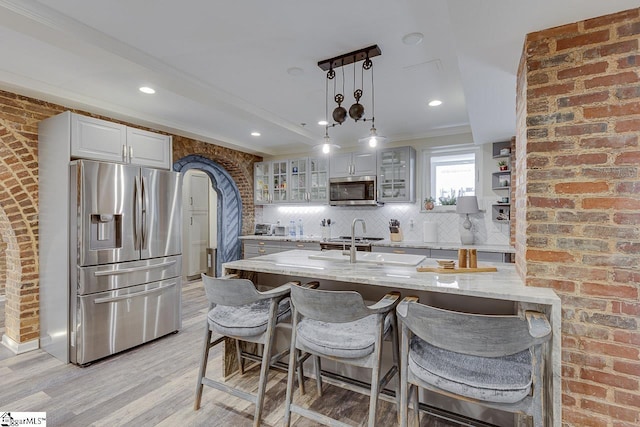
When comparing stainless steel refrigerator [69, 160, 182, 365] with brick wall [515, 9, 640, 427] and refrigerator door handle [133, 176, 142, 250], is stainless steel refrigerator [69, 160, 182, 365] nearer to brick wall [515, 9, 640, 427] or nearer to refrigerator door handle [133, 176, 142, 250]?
refrigerator door handle [133, 176, 142, 250]

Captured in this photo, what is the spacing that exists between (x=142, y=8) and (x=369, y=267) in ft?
7.15

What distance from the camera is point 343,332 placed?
183 cm

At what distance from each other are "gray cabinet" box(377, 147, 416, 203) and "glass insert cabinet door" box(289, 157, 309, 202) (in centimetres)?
140

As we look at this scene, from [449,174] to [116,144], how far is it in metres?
4.34

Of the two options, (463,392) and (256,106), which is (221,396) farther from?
(256,106)

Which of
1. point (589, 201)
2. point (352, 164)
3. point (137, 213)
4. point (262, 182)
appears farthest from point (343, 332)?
point (262, 182)

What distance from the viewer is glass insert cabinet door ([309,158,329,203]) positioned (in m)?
5.44

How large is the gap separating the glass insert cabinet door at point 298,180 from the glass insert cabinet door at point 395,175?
55.2 inches

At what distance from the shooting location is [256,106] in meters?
3.59

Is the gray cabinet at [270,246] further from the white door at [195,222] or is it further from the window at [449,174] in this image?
the window at [449,174]

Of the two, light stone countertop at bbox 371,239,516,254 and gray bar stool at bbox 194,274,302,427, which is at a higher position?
light stone countertop at bbox 371,239,516,254

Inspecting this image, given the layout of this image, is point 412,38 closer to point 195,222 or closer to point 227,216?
point 227,216

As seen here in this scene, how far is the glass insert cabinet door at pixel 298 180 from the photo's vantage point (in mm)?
5664

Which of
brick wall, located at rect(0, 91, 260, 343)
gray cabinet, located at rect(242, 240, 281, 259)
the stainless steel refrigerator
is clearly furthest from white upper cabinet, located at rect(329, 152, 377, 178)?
brick wall, located at rect(0, 91, 260, 343)
